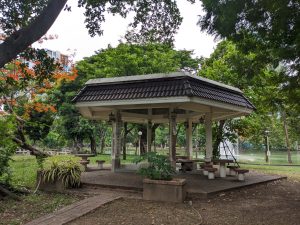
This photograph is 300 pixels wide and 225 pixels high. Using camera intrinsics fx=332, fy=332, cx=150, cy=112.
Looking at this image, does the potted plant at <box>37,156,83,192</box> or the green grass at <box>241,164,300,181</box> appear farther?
the green grass at <box>241,164,300,181</box>

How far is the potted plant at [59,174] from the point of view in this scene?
901cm

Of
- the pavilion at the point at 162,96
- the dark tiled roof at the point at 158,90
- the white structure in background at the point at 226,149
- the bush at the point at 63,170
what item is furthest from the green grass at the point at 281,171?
the bush at the point at 63,170

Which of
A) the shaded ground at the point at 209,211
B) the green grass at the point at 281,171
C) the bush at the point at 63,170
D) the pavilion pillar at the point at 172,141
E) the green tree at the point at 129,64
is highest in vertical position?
the green tree at the point at 129,64

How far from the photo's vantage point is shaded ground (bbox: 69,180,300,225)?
20.5 feet

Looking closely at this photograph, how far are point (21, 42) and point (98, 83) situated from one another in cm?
705

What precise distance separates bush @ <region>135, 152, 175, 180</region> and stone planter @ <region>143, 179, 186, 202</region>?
0.44 ft

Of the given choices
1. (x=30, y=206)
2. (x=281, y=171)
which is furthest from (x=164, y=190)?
(x=281, y=171)

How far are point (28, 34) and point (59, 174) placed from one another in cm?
540

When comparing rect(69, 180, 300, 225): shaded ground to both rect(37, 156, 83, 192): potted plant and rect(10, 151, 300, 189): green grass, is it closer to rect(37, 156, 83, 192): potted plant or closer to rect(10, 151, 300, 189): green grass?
rect(37, 156, 83, 192): potted plant

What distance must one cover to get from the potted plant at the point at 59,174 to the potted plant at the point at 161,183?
7.07 ft

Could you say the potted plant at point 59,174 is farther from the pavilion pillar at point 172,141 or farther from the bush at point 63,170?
the pavilion pillar at point 172,141

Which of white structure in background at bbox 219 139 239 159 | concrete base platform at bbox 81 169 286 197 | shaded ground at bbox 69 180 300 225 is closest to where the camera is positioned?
→ shaded ground at bbox 69 180 300 225

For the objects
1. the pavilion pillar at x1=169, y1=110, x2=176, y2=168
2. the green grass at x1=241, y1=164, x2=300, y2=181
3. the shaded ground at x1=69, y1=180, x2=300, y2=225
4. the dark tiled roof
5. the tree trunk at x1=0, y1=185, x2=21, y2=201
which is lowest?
the shaded ground at x1=69, y1=180, x2=300, y2=225

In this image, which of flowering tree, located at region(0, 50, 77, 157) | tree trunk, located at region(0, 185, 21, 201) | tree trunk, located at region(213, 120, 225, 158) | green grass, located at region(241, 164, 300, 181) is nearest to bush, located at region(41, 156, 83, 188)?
flowering tree, located at region(0, 50, 77, 157)
